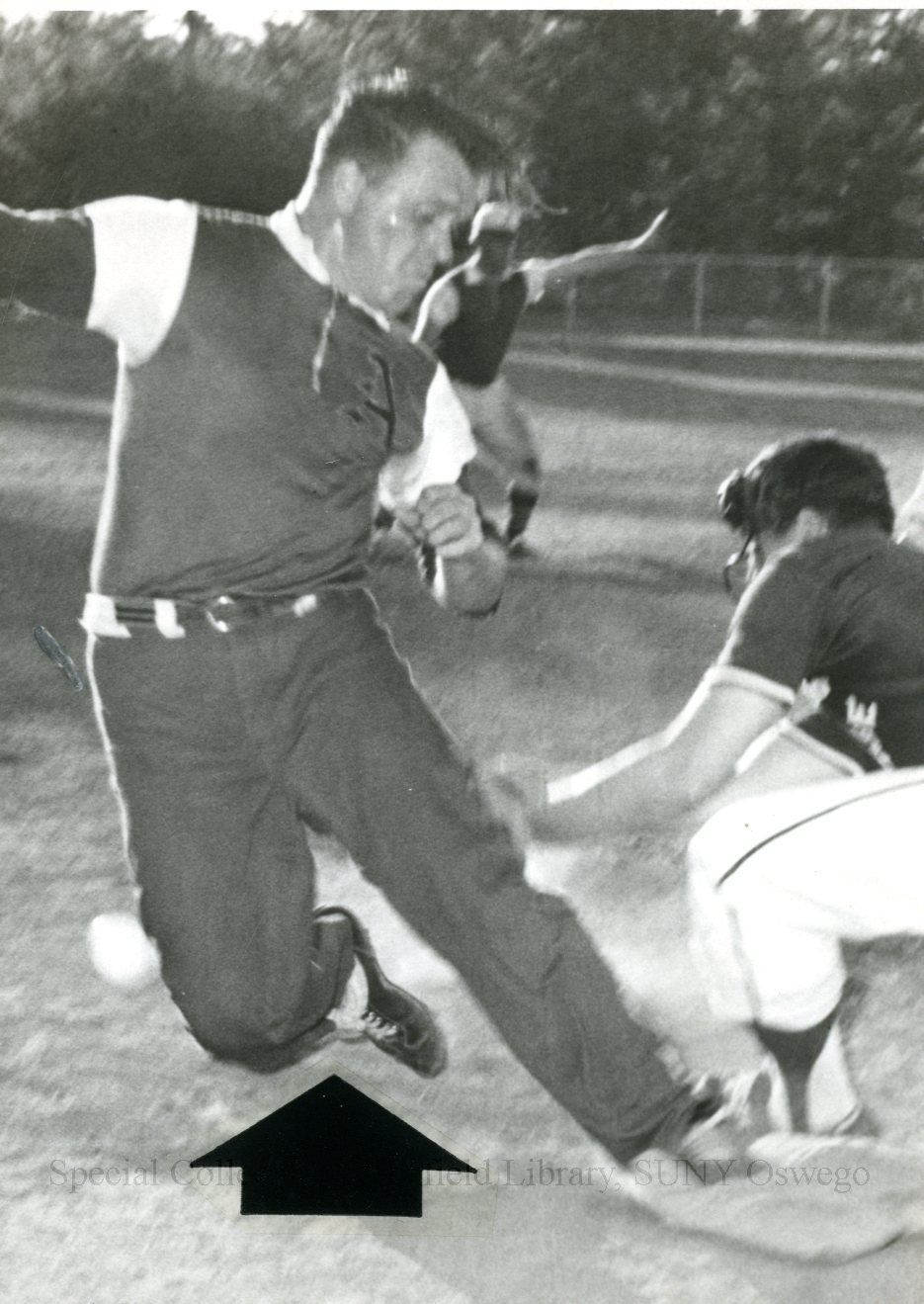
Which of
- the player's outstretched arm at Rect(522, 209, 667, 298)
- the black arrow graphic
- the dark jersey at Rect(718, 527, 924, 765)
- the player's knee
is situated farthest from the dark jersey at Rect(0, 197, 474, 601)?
the black arrow graphic

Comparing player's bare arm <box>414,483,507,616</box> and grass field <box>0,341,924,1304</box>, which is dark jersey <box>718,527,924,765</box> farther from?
player's bare arm <box>414,483,507,616</box>

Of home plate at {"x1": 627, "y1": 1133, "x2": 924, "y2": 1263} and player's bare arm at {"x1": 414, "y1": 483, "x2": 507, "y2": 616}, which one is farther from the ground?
player's bare arm at {"x1": 414, "y1": 483, "x2": 507, "y2": 616}

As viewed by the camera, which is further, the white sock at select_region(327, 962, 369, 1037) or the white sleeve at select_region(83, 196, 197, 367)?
the white sock at select_region(327, 962, 369, 1037)

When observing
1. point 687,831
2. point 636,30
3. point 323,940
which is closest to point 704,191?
point 636,30

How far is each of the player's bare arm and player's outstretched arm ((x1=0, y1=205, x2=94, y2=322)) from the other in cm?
68

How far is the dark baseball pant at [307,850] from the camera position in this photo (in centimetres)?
229

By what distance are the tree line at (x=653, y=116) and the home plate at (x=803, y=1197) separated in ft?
5.03

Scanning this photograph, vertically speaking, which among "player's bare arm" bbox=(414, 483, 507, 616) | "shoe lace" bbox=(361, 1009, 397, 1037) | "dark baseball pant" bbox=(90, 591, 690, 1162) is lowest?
"shoe lace" bbox=(361, 1009, 397, 1037)

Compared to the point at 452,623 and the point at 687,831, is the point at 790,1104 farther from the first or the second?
the point at 452,623

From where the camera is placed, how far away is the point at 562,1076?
7.58 feet

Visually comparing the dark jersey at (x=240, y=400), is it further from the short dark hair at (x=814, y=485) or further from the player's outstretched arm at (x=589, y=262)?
the short dark hair at (x=814, y=485)

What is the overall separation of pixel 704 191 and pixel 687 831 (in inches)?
42.8

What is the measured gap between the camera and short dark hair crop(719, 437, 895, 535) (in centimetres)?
230

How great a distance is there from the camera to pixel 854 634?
2.30m
